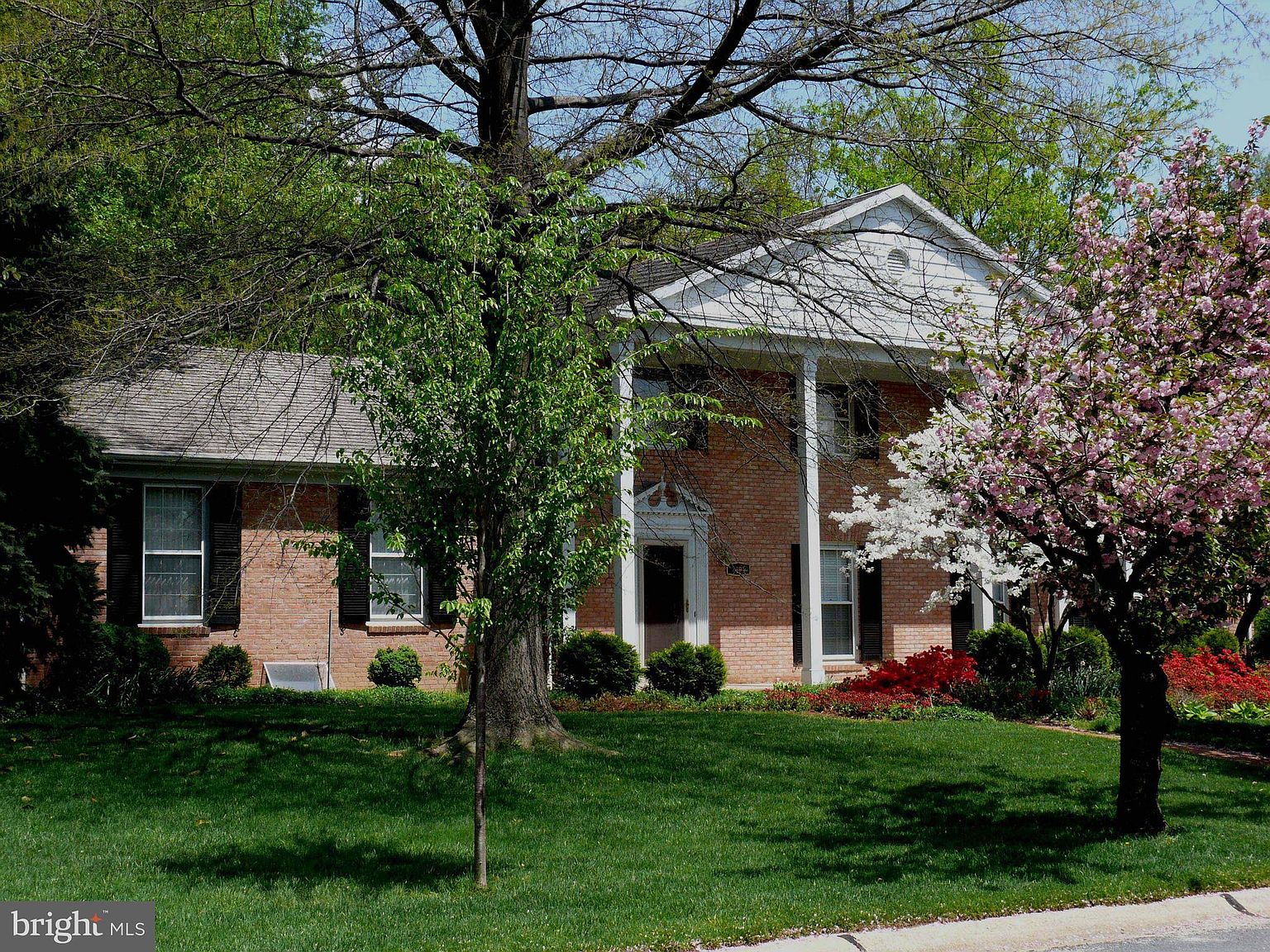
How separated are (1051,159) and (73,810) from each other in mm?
10229

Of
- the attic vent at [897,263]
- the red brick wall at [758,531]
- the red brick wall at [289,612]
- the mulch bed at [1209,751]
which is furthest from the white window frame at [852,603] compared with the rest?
the red brick wall at [289,612]

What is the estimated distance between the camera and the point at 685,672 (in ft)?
56.9

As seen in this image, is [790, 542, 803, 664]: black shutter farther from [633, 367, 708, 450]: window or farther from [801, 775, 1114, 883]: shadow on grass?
[801, 775, 1114, 883]: shadow on grass

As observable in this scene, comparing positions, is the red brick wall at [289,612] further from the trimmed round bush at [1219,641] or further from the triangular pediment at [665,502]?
the trimmed round bush at [1219,641]

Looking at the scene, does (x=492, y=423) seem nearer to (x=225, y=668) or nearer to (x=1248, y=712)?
(x=225, y=668)

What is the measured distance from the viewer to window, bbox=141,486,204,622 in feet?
55.5

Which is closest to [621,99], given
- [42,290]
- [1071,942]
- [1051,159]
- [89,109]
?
[1051,159]

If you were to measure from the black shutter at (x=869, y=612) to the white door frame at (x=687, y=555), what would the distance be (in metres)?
3.18

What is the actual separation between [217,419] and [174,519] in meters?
2.48

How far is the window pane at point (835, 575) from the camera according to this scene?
70.9ft

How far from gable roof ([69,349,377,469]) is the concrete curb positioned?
10.3 m

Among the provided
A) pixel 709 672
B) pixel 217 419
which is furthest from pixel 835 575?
pixel 217 419

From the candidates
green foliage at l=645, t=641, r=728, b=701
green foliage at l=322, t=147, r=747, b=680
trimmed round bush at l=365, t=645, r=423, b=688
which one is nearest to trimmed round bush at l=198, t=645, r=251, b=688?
trimmed round bush at l=365, t=645, r=423, b=688

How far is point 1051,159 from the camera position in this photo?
11375 mm
